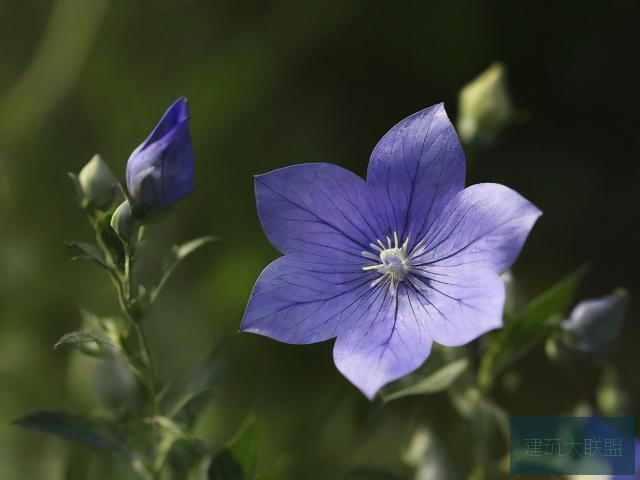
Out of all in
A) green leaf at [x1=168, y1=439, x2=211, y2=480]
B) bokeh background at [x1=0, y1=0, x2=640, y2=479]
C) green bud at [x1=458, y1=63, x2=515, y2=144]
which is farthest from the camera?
bokeh background at [x1=0, y1=0, x2=640, y2=479]

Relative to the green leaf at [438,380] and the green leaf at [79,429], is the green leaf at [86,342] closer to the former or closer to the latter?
the green leaf at [79,429]

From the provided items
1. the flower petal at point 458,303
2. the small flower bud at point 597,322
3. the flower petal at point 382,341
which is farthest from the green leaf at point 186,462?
the small flower bud at point 597,322


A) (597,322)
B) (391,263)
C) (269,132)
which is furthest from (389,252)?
(269,132)

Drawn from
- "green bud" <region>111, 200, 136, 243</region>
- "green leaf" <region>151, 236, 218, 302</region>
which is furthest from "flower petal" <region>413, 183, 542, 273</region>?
"green bud" <region>111, 200, 136, 243</region>

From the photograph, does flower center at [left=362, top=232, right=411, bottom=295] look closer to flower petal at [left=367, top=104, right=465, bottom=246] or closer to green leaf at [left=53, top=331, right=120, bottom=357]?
flower petal at [left=367, top=104, right=465, bottom=246]

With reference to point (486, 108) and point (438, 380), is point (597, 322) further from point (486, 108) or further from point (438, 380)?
point (486, 108)

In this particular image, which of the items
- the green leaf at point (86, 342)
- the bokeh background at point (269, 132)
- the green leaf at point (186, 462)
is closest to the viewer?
the green leaf at point (86, 342)
